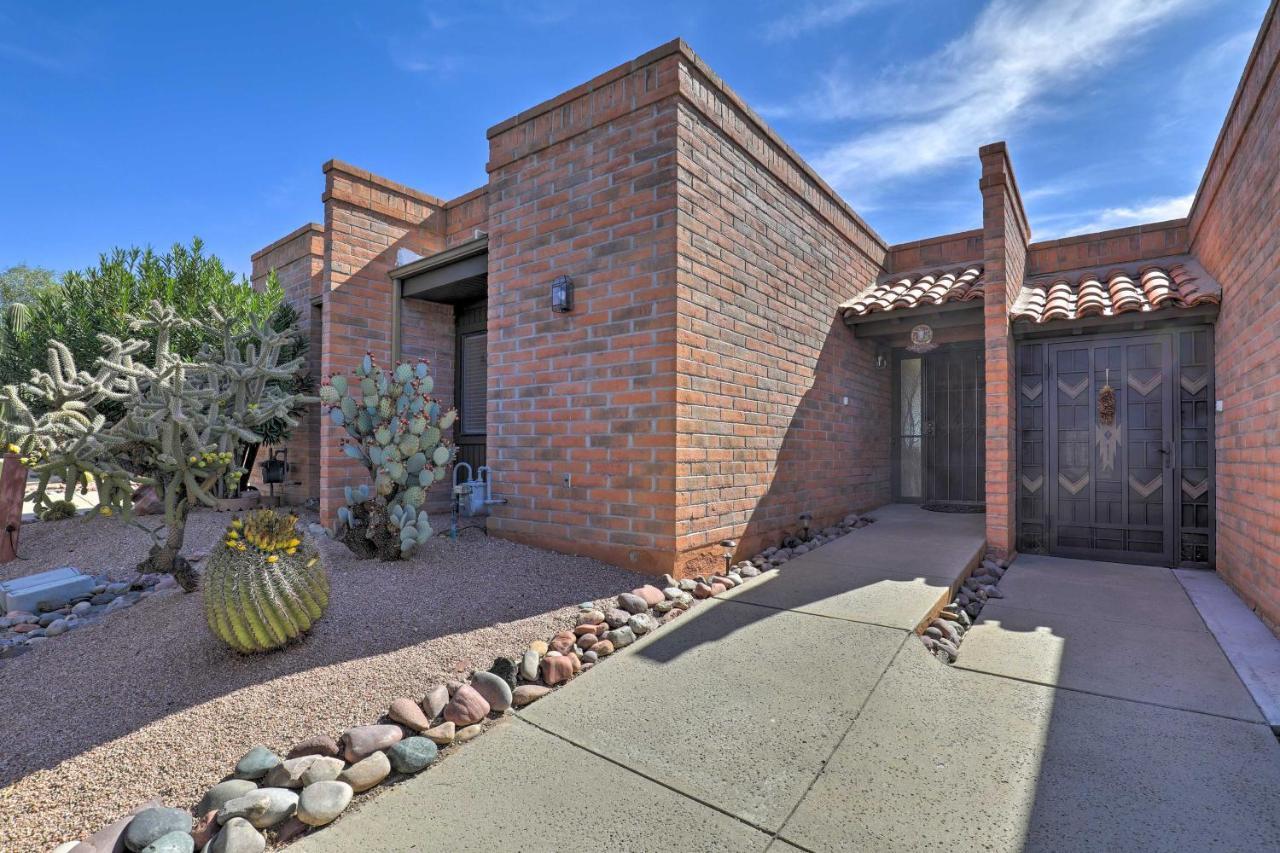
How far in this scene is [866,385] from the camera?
22.4 ft

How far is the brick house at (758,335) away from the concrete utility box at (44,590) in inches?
78.3

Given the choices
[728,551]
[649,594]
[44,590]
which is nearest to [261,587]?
[649,594]

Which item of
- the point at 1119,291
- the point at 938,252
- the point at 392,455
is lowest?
the point at 392,455

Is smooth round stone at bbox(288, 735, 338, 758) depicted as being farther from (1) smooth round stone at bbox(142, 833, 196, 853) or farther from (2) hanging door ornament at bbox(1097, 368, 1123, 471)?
(2) hanging door ornament at bbox(1097, 368, 1123, 471)

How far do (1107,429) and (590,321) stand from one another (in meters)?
4.95

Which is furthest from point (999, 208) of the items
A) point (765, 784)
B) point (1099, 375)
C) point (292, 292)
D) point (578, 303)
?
point (292, 292)

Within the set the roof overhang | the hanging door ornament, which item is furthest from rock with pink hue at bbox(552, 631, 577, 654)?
Answer: the hanging door ornament

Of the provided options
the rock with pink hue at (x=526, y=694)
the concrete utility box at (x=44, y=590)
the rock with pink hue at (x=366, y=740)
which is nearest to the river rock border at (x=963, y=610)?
the rock with pink hue at (x=526, y=694)

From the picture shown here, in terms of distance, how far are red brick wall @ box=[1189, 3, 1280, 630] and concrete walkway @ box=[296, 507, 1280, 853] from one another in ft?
3.05

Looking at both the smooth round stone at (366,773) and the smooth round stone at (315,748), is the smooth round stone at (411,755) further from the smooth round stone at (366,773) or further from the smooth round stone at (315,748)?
the smooth round stone at (315,748)

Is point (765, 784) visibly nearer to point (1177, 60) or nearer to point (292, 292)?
point (1177, 60)

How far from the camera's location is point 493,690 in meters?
2.34

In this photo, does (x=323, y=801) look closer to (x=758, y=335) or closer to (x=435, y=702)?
(x=435, y=702)

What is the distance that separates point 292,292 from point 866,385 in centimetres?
799
